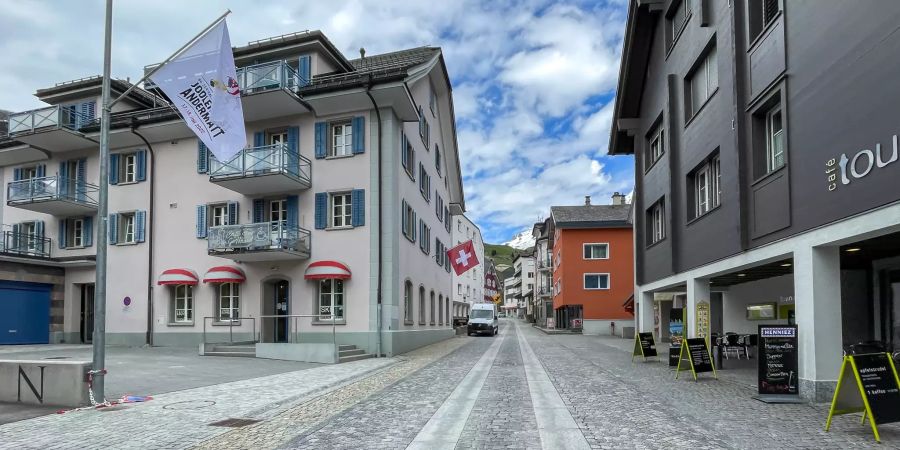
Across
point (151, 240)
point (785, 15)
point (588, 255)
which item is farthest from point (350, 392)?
point (588, 255)

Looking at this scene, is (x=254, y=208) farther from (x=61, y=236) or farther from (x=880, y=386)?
(x=880, y=386)

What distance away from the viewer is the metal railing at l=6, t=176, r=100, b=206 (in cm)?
2553

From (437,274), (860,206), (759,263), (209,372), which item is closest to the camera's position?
(860,206)

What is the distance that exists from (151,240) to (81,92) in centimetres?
750

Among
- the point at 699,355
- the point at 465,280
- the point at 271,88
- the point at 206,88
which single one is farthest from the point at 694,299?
the point at 465,280

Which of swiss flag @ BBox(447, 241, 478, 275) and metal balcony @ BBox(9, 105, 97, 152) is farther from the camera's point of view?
swiss flag @ BBox(447, 241, 478, 275)

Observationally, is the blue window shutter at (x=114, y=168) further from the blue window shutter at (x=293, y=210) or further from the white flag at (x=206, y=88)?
the white flag at (x=206, y=88)

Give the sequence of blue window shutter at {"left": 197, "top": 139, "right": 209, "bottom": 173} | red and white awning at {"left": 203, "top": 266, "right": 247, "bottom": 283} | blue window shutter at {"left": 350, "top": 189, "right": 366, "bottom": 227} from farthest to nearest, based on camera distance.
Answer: blue window shutter at {"left": 197, "top": 139, "right": 209, "bottom": 173}, red and white awning at {"left": 203, "top": 266, "right": 247, "bottom": 283}, blue window shutter at {"left": 350, "top": 189, "right": 366, "bottom": 227}

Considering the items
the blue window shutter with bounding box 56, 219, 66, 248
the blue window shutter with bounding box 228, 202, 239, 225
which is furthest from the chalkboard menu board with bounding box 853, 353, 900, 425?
the blue window shutter with bounding box 56, 219, 66, 248

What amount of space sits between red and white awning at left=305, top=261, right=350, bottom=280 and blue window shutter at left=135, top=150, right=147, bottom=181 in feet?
28.9

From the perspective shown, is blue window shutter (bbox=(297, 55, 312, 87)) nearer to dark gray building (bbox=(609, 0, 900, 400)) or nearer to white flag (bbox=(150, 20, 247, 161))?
dark gray building (bbox=(609, 0, 900, 400))

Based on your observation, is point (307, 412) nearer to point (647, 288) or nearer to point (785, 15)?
point (785, 15)

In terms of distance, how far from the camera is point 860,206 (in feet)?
29.7

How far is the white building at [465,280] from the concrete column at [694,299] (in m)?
45.0
